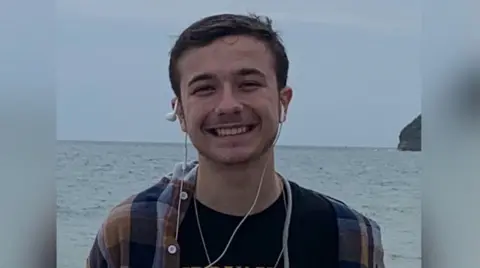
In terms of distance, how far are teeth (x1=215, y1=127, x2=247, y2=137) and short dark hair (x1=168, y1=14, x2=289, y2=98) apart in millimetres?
102

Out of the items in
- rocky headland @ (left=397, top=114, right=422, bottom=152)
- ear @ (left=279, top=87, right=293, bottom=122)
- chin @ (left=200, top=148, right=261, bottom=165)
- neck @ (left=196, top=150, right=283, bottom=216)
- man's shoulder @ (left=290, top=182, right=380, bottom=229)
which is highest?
ear @ (left=279, top=87, right=293, bottom=122)

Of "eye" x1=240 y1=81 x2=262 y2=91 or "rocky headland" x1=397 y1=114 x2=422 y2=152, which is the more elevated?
"eye" x1=240 y1=81 x2=262 y2=91

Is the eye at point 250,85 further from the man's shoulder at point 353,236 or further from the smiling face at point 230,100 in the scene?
the man's shoulder at point 353,236

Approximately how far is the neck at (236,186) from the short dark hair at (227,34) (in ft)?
0.37

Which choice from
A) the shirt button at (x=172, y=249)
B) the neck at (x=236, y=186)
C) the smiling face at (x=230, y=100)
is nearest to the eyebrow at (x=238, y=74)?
the smiling face at (x=230, y=100)

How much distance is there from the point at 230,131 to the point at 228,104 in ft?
0.11

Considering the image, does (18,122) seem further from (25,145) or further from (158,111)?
(158,111)

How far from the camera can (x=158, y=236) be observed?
947mm

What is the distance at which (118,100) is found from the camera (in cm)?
107

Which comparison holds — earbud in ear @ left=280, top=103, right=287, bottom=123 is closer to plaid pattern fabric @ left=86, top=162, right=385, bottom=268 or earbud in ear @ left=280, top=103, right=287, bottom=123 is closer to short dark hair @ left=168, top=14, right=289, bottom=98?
Answer: short dark hair @ left=168, top=14, right=289, bottom=98

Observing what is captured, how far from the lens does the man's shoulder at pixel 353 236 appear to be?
3.14ft

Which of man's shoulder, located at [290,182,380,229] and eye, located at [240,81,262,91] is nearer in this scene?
eye, located at [240,81,262,91]

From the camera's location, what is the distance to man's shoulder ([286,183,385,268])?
96 centimetres

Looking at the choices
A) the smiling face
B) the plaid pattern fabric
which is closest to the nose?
the smiling face
